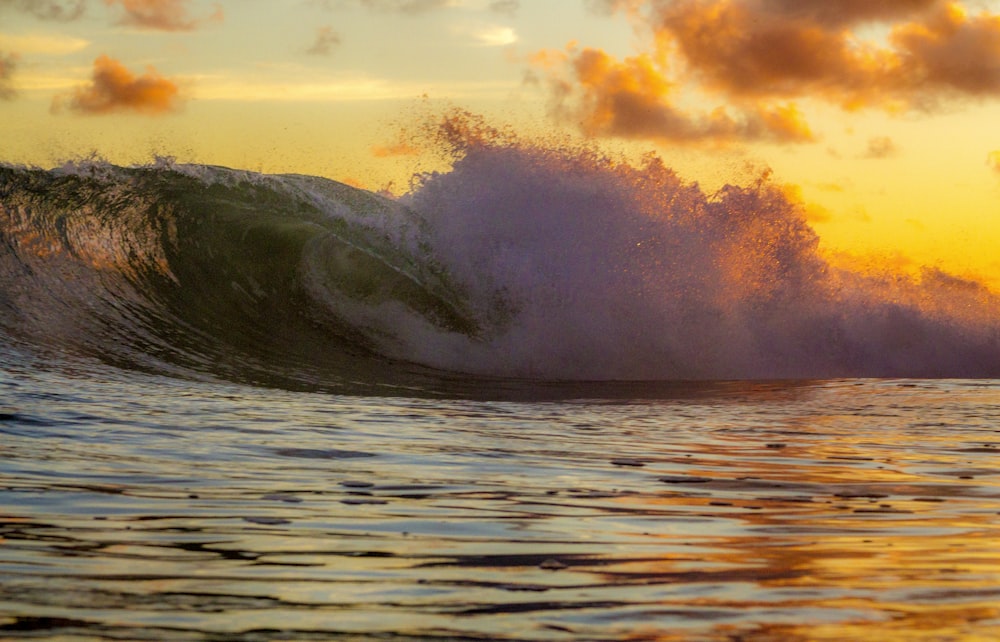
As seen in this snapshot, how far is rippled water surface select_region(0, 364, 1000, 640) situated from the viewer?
2.72 meters

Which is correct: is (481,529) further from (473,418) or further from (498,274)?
(498,274)

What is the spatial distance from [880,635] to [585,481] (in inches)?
103

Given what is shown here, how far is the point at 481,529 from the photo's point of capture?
3.90m

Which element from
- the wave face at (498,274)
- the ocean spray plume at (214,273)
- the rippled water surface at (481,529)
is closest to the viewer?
the rippled water surface at (481,529)

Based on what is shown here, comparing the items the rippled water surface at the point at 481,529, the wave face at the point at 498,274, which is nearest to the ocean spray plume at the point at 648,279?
the wave face at the point at 498,274

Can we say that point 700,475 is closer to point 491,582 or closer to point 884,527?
point 884,527

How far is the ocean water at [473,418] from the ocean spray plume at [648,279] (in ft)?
0.15

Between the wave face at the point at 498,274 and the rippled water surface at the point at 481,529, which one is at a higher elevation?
the wave face at the point at 498,274

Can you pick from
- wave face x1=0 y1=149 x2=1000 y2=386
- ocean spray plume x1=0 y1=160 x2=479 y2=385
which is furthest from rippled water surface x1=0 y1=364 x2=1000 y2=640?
wave face x1=0 y1=149 x2=1000 y2=386

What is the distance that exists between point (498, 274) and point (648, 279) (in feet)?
7.02

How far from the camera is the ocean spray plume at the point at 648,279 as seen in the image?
54.6ft

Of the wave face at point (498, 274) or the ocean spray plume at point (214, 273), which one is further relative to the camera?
the wave face at point (498, 274)

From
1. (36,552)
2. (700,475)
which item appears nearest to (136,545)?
(36,552)

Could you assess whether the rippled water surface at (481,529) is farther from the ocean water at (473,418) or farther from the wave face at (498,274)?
the wave face at (498,274)
